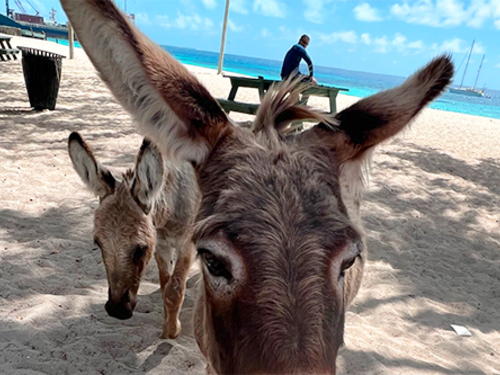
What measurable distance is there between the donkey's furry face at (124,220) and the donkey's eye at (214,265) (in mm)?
1681

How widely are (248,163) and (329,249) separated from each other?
59 cm

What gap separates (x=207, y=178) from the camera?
203 centimetres

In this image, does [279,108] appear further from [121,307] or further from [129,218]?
[121,307]

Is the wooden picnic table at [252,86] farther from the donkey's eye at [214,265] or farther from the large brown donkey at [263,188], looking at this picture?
the donkey's eye at [214,265]

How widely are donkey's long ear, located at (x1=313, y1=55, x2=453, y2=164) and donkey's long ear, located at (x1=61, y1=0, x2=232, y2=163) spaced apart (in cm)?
66

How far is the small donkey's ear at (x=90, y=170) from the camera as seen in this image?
3.48m

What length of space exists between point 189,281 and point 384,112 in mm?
3891

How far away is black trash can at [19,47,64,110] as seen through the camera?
11.8m

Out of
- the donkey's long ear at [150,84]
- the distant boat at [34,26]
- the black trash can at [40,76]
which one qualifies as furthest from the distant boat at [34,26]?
the donkey's long ear at [150,84]

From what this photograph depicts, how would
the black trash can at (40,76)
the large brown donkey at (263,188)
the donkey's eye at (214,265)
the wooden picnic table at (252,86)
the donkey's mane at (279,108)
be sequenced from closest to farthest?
1. the large brown donkey at (263,188)
2. the donkey's eye at (214,265)
3. the donkey's mane at (279,108)
4. the wooden picnic table at (252,86)
5. the black trash can at (40,76)

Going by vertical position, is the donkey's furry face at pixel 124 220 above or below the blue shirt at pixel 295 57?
below

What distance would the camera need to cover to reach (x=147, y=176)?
3324 millimetres

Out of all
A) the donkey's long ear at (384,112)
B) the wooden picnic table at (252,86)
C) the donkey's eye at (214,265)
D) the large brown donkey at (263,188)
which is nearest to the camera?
the large brown donkey at (263,188)

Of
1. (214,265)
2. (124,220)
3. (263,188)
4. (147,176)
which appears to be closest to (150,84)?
(263,188)
